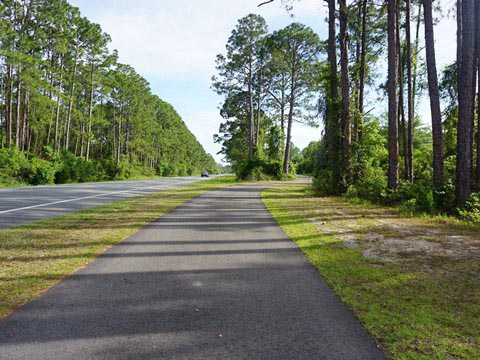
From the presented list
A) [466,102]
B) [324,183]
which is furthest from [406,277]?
[324,183]

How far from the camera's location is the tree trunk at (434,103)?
13.0 m

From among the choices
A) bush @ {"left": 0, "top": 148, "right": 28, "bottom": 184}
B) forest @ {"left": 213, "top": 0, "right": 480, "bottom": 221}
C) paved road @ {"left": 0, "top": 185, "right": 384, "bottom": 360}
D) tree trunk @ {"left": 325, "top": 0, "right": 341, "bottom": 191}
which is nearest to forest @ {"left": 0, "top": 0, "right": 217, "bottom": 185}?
bush @ {"left": 0, "top": 148, "right": 28, "bottom": 184}

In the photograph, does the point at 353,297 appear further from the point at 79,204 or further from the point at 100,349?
the point at 79,204

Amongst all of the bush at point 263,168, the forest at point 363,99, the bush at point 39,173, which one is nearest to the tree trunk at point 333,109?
the forest at point 363,99

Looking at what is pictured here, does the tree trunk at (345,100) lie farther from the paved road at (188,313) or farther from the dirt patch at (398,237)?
the paved road at (188,313)

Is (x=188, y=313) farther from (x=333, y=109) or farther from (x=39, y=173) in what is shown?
(x=39, y=173)

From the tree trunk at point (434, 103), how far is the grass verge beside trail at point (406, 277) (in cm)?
336

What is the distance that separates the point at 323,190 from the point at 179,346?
18.7 meters

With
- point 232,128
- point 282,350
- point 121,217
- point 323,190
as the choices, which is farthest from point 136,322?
point 232,128

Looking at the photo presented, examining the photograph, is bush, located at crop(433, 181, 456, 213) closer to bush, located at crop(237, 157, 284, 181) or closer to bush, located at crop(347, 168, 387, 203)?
bush, located at crop(347, 168, 387, 203)

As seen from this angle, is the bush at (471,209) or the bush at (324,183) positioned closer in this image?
the bush at (471,209)

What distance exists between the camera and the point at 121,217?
1084 centimetres

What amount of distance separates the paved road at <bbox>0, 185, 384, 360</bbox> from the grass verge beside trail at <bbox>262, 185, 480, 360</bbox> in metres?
0.34

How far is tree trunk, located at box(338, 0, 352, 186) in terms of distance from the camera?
60.6 feet
